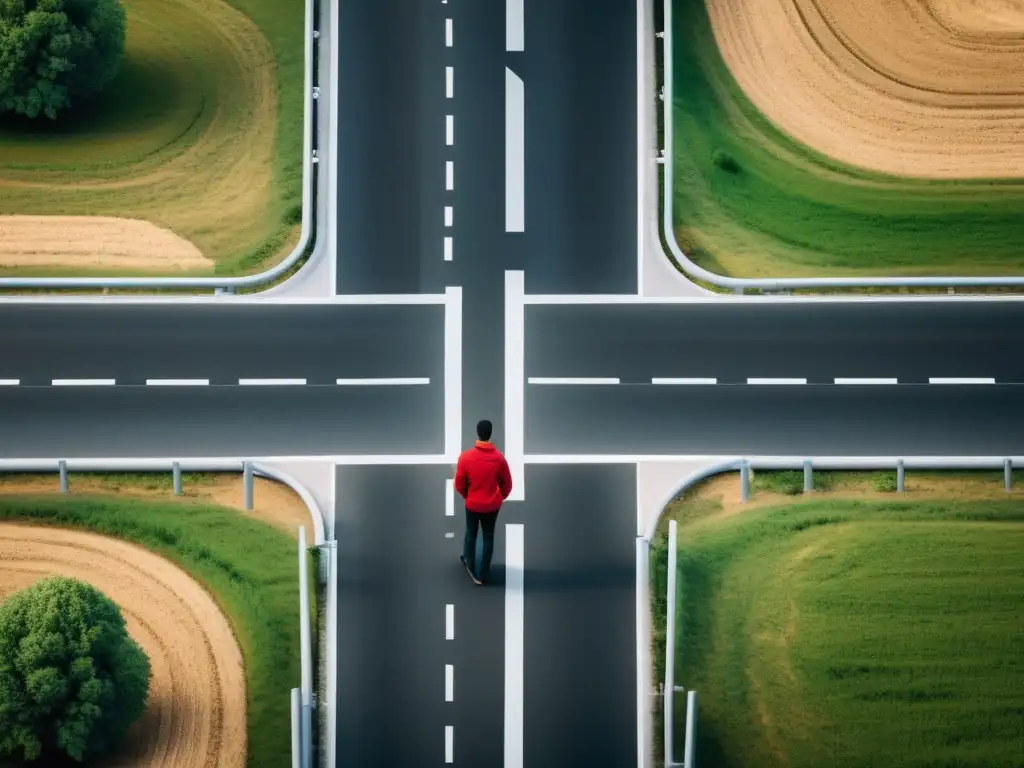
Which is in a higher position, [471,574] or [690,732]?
[471,574]

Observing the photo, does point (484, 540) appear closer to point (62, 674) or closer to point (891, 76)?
point (62, 674)

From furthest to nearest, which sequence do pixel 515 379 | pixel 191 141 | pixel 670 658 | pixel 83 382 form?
pixel 191 141
pixel 83 382
pixel 515 379
pixel 670 658

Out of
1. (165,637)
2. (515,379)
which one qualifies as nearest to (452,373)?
(515,379)

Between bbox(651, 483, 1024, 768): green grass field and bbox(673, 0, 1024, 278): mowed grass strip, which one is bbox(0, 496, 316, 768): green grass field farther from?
bbox(673, 0, 1024, 278): mowed grass strip

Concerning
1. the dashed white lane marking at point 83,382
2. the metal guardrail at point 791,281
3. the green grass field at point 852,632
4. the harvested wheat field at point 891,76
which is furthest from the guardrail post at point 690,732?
the dashed white lane marking at point 83,382

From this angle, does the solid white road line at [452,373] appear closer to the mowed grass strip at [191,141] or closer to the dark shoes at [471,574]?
the dark shoes at [471,574]

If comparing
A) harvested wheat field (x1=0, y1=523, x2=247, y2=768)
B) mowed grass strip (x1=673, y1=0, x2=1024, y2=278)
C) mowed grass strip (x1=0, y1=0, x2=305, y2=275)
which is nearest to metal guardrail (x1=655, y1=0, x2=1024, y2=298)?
mowed grass strip (x1=673, y1=0, x2=1024, y2=278)

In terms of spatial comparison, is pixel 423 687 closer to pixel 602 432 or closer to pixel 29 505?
pixel 602 432

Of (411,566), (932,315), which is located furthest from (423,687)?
(932,315)
